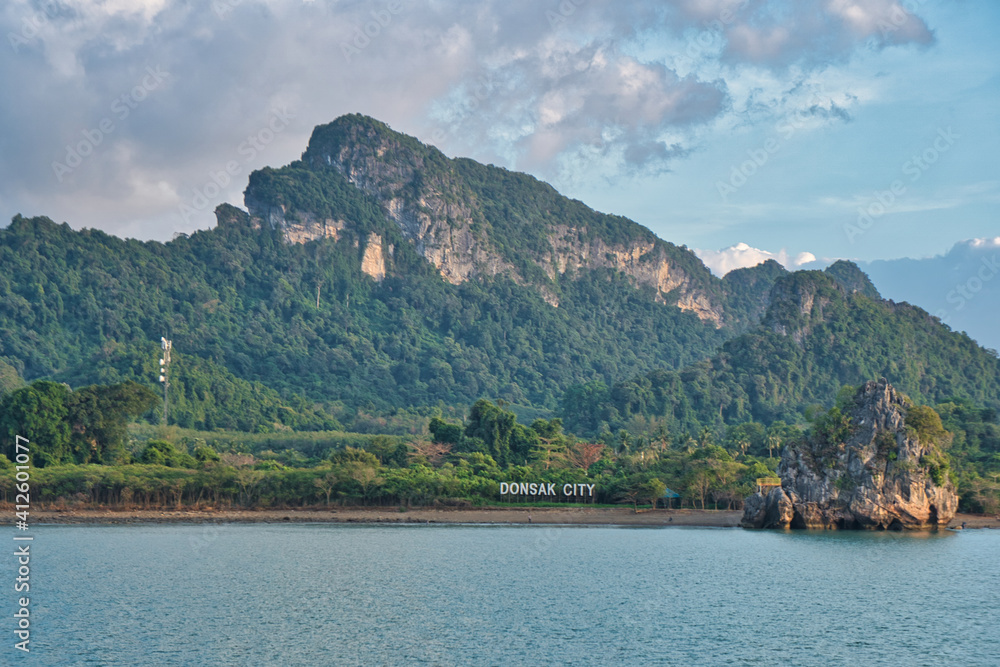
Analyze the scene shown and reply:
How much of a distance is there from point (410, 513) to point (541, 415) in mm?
107460

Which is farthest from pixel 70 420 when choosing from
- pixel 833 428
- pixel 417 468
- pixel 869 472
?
pixel 869 472

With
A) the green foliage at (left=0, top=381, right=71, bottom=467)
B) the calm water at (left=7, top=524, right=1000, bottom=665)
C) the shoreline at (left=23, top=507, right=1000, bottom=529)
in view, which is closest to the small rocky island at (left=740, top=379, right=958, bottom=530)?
the shoreline at (left=23, top=507, right=1000, bottom=529)

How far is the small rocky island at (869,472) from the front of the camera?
79.1 meters

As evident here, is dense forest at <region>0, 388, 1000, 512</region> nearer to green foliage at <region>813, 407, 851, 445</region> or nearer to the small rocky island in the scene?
green foliage at <region>813, 407, 851, 445</region>

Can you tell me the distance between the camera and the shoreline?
86.2 metres

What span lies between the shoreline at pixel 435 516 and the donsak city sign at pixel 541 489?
2.57m

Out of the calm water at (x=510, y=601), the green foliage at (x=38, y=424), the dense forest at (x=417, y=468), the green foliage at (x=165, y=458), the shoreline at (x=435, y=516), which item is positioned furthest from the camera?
the green foliage at (x=38, y=424)

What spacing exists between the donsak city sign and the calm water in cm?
2127

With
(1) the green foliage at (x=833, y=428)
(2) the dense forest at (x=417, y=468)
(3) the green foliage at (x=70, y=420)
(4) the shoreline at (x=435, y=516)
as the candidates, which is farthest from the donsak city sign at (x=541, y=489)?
(3) the green foliage at (x=70, y=420)

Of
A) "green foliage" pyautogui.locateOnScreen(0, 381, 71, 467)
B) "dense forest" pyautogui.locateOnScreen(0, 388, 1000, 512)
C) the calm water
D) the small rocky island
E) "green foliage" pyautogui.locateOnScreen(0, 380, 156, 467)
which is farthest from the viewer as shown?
"green foliage" pyautogui.locateOnScreen(0, 380, 156, 467)

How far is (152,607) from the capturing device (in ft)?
143

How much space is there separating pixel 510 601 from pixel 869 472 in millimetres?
44793

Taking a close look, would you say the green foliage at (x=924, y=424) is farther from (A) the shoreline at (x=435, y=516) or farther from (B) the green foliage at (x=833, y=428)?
(A) the shoreline at (x=435, y=516)

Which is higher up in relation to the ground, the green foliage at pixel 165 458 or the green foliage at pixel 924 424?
the green foliage at pixel 924 424
